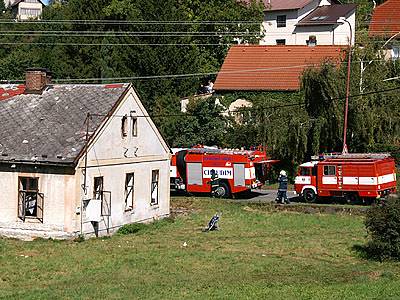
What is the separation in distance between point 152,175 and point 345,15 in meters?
49.2

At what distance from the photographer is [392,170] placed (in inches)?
1551

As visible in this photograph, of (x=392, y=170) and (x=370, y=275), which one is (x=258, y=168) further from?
(x=370, y=275)

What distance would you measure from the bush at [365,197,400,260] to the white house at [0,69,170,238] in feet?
33.6

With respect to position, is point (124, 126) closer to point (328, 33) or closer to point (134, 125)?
point (134, 125)

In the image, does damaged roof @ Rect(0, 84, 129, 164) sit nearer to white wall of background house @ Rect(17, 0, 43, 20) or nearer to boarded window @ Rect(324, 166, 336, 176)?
boarded window @ Rect(324, 166, 336, 176)

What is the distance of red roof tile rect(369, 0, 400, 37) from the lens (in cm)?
8111

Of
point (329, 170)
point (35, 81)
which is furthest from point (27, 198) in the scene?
point (329, 170)

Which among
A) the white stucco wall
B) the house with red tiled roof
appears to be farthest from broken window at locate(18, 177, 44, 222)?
the house with red tiled roof

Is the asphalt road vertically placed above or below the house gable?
below

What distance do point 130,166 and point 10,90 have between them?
6.43 meters

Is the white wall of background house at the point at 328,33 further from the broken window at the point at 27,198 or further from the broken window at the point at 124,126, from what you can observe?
the broken window at the point at 27,198

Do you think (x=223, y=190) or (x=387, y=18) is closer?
(x=223, y=190)

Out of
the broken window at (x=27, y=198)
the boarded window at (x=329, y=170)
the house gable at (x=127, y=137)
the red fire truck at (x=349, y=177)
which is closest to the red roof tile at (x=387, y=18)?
the red fire truck at (x=349, y=177)

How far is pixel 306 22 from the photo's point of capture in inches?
3105
